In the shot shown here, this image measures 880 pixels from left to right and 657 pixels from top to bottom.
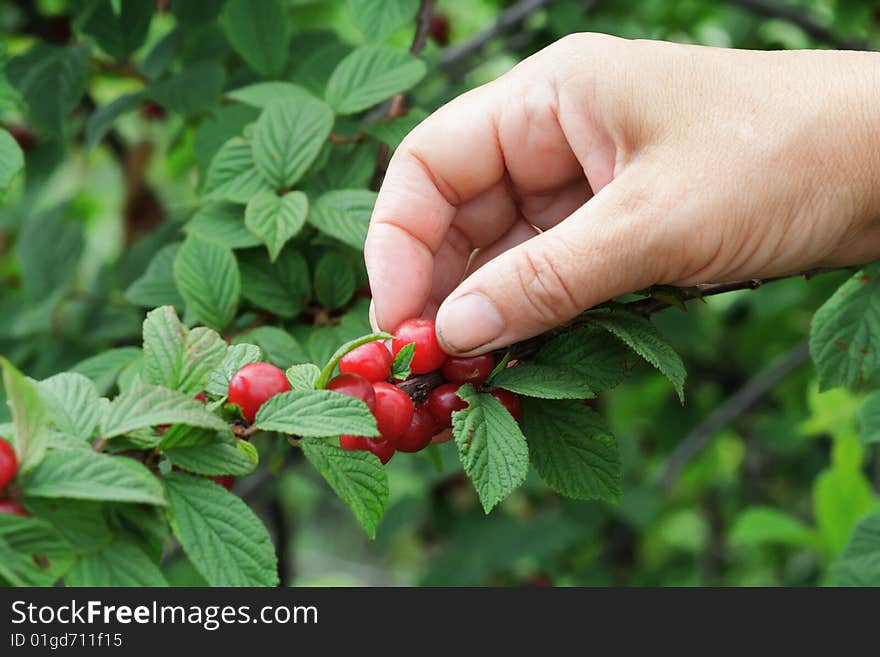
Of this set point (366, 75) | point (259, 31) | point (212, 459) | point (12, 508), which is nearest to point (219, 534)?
point (212, 459)

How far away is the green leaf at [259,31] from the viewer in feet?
5.93

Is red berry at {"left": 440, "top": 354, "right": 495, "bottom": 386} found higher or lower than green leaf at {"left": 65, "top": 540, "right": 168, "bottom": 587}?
lower

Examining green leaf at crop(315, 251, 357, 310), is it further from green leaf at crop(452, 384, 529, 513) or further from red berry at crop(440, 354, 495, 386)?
green leaf at crop(452, 384, 529, 513)

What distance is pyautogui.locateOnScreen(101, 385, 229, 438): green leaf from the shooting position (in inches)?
35.8

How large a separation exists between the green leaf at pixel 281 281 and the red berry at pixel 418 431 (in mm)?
434

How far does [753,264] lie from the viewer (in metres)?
1.38

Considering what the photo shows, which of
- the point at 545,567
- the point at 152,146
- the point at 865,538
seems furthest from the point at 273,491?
the point at 865,538

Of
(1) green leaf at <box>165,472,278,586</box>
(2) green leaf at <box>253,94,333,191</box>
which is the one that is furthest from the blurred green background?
(1) green leaf at <box>165,472,278,586</box>

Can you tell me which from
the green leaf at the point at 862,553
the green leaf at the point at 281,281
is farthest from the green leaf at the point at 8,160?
the green leaf at the point at 862,553

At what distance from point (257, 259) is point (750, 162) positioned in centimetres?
82

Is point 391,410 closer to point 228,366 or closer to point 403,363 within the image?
point 403,363

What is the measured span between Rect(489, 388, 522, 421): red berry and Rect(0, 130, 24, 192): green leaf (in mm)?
756

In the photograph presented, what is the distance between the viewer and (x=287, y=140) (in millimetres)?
1572

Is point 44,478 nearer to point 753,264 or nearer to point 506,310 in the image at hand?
point 506,310
